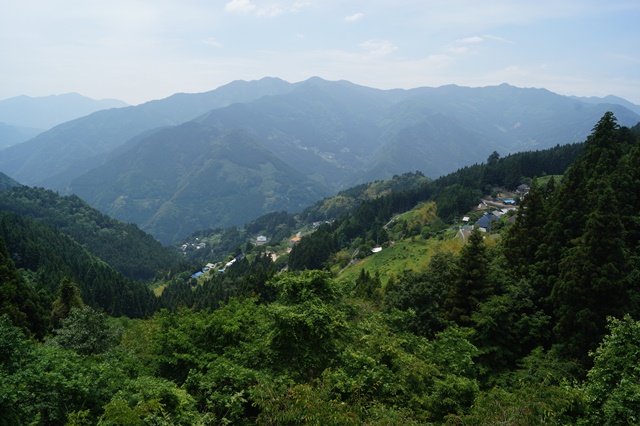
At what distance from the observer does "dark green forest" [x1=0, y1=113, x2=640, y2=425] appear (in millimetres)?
12508

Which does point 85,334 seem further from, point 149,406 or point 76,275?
point 76,275

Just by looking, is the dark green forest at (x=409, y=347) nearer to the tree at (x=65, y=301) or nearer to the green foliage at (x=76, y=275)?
the tree at (x=65, y=301)

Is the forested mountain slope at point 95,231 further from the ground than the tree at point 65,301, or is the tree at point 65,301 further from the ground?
the tree at point 65,301

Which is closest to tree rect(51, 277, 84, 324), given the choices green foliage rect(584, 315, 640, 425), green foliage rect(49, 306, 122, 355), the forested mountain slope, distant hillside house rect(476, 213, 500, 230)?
green foliage rect(49, 306, 122, 355)

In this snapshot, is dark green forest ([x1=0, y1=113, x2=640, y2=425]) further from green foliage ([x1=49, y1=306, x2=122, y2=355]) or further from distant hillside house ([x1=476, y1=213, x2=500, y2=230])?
distant hillside house ([x1=476, y1=213, x2=500, y2=230])

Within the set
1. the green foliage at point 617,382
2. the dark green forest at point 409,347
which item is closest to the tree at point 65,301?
the dark green forest at point 409,347

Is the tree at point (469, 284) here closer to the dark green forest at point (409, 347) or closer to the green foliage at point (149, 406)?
the dark green forest at point (409, 347)

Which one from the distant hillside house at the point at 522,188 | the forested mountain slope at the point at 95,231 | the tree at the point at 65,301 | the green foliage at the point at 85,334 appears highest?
the distant hillside house at the point at 522,188

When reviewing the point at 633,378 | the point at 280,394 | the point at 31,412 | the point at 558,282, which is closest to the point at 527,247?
the point at 558,282

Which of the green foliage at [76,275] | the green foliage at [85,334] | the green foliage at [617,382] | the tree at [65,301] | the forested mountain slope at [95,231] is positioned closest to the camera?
the green foliage at [617,382]

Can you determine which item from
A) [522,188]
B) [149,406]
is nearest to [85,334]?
[149,406]

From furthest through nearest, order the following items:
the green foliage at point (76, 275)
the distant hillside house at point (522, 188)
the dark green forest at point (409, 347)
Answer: the distant hillside house at point (522, 188) → the green foliage at point (76, 275) → the dark green forest at point (409, 347)

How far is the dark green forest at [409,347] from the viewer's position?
1251 cm

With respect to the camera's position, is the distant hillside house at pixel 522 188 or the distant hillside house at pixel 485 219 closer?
the distant hillside house at pixel 485 219
